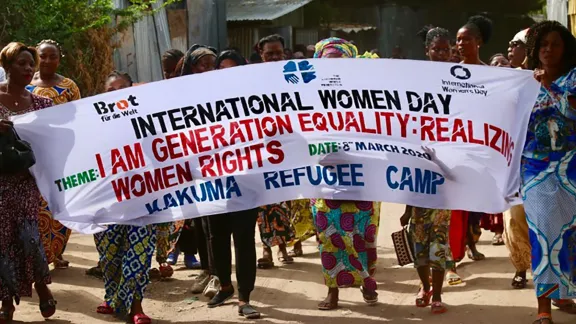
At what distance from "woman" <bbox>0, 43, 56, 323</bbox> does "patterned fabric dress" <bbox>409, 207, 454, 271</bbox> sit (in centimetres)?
261

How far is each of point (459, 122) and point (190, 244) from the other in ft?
10.8

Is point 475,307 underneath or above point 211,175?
underneath

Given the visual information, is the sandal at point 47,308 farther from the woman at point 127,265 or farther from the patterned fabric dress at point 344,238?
the patterned fabric dress at point 344,238

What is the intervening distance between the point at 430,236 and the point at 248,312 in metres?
1.39

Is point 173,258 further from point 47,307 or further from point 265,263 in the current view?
point 47,307

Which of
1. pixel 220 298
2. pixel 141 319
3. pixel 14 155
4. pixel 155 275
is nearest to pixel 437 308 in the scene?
pixel 220 298

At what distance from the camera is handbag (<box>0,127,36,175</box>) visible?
6.61m

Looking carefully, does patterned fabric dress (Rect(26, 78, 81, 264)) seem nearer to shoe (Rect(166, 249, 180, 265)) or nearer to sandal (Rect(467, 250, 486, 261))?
shoe (Rect(166, 249, 180, 265))

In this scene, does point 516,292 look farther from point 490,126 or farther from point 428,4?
point 428,4

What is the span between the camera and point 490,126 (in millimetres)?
6555

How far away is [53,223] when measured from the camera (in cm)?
838

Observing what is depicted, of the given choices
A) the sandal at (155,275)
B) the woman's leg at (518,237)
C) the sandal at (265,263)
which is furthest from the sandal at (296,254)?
the woman's leg at (518,237)

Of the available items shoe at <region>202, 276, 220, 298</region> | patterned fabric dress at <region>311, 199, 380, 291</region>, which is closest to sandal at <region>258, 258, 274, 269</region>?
shoe at <region>202, 276, 220, 298</region>

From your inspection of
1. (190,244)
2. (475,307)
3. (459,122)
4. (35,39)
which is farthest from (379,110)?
(35,39)
